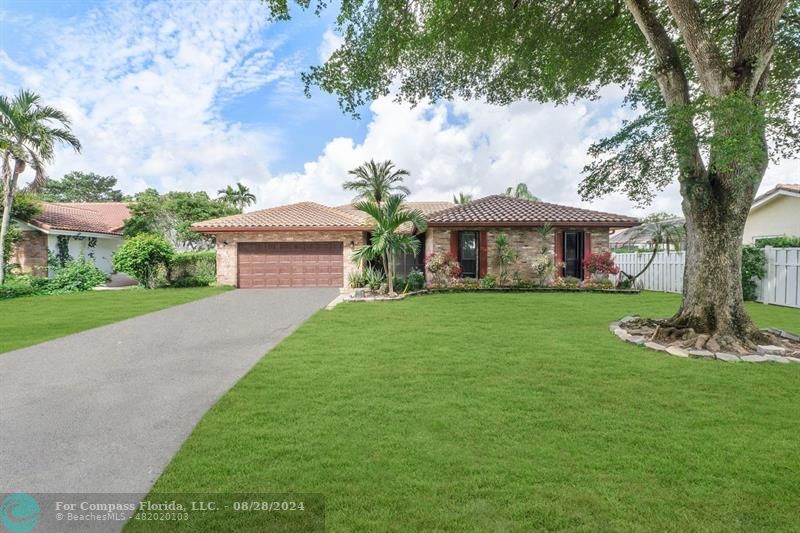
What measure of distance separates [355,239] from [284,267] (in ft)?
12.3

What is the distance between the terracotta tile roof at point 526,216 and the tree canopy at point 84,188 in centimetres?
5439

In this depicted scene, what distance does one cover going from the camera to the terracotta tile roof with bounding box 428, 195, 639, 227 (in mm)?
17000

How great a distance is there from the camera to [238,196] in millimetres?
40969

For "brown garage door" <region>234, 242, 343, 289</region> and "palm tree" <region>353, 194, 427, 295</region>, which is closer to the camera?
"palm tree" <region>353, 194, 427, 295</region>

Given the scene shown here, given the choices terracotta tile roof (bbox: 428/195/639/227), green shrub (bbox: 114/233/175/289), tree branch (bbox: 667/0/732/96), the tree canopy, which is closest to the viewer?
tree branch (bbox: 667/0/732/96)

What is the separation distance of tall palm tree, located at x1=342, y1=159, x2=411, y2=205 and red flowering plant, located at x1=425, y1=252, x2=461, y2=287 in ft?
17.2

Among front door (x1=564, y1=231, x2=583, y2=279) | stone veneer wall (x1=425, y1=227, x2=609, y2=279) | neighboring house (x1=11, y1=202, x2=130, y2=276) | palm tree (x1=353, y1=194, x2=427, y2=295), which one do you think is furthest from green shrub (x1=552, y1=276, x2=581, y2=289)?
neighboring house (x1=11, y1=202, x2=130, y2=276)

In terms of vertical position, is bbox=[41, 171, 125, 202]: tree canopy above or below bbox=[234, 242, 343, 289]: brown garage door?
above

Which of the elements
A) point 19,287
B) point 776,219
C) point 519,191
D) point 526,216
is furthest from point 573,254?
point 519,191

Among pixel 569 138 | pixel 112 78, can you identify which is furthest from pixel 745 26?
pixel 112 78

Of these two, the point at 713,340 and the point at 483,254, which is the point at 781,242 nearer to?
the point at 713,340

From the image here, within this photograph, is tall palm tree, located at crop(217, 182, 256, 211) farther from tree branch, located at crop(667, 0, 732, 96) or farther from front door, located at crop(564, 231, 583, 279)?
tree branch, located at crop(667, 0, 732, 96)

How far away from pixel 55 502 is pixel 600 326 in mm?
9266

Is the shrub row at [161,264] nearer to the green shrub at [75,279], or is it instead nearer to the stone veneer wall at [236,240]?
the green shrub at [75,279]
